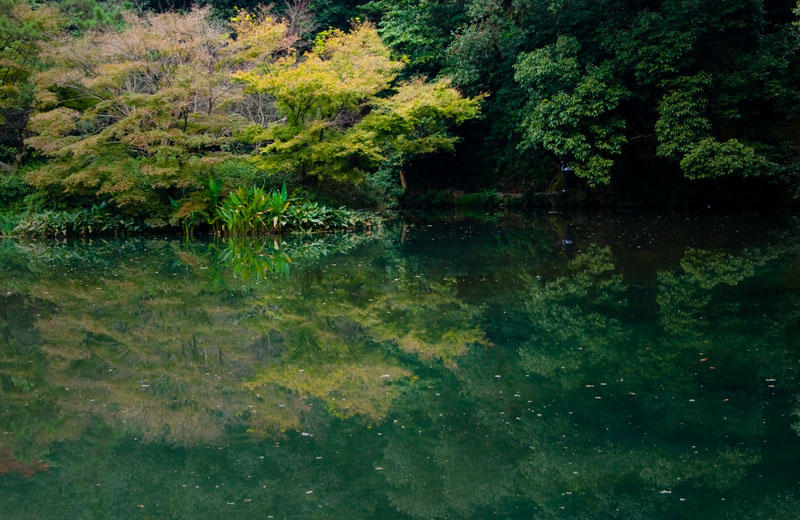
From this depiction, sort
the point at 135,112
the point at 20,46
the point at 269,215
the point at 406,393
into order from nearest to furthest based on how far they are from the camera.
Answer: the point at 406,393, the point at 135,112, the point at 269,215, the point at 20,46

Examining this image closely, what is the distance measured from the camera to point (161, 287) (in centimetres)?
918

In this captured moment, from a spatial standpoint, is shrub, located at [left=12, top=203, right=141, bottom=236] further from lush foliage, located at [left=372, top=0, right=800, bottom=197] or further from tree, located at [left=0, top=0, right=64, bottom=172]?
lush foliage, located at [left=372, top=0, right=800, bottom=197]

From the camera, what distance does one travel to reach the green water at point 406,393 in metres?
3.49

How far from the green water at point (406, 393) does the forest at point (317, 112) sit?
21.0 ft

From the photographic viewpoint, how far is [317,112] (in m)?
17.2

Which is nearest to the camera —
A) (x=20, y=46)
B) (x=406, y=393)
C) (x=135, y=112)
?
(x=406, y=393)

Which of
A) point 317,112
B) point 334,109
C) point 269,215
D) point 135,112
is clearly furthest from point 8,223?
point 334,109

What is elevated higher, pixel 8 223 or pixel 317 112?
pixel 317 112

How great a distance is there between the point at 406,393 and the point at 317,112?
524 inches

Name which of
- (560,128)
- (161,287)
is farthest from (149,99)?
(560,128)

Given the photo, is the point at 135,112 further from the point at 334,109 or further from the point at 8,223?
the point at 334,109

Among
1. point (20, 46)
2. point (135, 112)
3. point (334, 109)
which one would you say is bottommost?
point (135, 112)

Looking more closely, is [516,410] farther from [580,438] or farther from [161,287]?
[161,287]

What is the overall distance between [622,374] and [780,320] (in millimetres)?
2463
